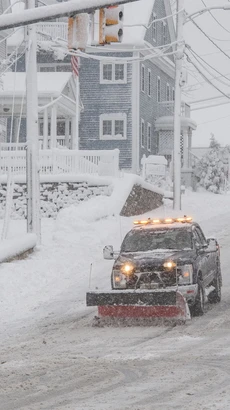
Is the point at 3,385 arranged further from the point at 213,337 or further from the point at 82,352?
the point at 213,337

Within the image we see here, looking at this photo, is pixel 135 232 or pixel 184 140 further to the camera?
pixel 184 140

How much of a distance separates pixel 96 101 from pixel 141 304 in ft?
117

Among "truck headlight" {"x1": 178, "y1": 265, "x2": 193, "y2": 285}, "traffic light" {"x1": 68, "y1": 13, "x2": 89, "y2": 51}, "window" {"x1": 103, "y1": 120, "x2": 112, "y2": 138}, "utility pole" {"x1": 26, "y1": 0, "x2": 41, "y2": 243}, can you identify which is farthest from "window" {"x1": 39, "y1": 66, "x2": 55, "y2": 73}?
"traffic light" {"x1": 68, "y1": 13, "x2": 89, "y2": 51}

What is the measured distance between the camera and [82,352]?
42.6 ft

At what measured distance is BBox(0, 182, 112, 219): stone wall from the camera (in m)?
33.2

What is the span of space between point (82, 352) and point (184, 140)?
4325 centimetres

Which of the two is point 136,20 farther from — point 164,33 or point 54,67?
point 164,33

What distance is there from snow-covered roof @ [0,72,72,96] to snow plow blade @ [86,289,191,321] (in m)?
25.7

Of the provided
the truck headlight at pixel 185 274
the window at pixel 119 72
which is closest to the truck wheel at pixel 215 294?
the truck headlight at pixel 185 274

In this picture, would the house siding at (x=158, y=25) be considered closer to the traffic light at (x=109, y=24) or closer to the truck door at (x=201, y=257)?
the truck door at (x=201, y=257)

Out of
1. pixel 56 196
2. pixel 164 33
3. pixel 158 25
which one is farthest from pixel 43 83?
pixel 164 33

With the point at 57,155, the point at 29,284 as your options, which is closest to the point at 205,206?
the point at 57,155

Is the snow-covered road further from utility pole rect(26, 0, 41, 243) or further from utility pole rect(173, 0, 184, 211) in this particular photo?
utility pole rect(173, 0, 184, 211)

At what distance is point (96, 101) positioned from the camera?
1982 inches
